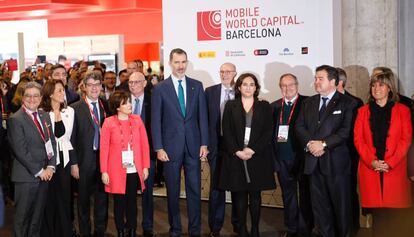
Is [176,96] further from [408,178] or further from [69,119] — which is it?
[408,178]

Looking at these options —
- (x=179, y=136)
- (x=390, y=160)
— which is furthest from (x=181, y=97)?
(x=390, y=160)

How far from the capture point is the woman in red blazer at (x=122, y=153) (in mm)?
5164

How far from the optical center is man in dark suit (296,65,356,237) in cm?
505

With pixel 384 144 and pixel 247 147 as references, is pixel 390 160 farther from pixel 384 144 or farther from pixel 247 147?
pixel 247 147

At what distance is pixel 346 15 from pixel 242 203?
2336 millimetres

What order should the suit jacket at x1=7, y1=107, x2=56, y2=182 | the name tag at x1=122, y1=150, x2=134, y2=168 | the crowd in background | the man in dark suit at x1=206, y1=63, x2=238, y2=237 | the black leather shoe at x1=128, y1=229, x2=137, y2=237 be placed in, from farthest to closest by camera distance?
the man in dark suit at x1=206, y1=63, x2=238, y2=237, the black leather shoe at x1=128, y1=229, x2=137, y2=237, the name tag at x1=122, y1=150, x2=134, y2=168, the crowd in background, the suit jacket at x1=7, y1=107, x2=56, y2=182

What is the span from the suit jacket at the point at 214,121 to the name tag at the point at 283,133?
0.58m

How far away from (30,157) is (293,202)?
2337 mm

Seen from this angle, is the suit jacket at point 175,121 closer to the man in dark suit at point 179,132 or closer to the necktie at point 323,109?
the man in dark suit at point 179,132

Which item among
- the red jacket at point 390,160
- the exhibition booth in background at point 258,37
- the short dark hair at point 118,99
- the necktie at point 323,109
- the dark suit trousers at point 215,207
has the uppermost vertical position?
the exhibition booth in background at point 258,37

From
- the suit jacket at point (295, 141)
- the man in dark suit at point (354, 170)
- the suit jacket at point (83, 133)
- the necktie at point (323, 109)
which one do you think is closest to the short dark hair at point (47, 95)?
the suit jacket at point (83, 133)

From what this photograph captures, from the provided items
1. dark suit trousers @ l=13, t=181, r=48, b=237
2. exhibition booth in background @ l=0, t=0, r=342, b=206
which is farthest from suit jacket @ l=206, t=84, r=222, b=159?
dark suit trousers @ l=13, t=181, r=48, b=237

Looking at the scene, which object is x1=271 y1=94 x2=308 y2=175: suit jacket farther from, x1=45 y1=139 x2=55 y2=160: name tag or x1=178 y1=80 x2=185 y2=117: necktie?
x1=45 y1=139 x2=55 y2=160: name tag

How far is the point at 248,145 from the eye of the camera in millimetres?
5141
